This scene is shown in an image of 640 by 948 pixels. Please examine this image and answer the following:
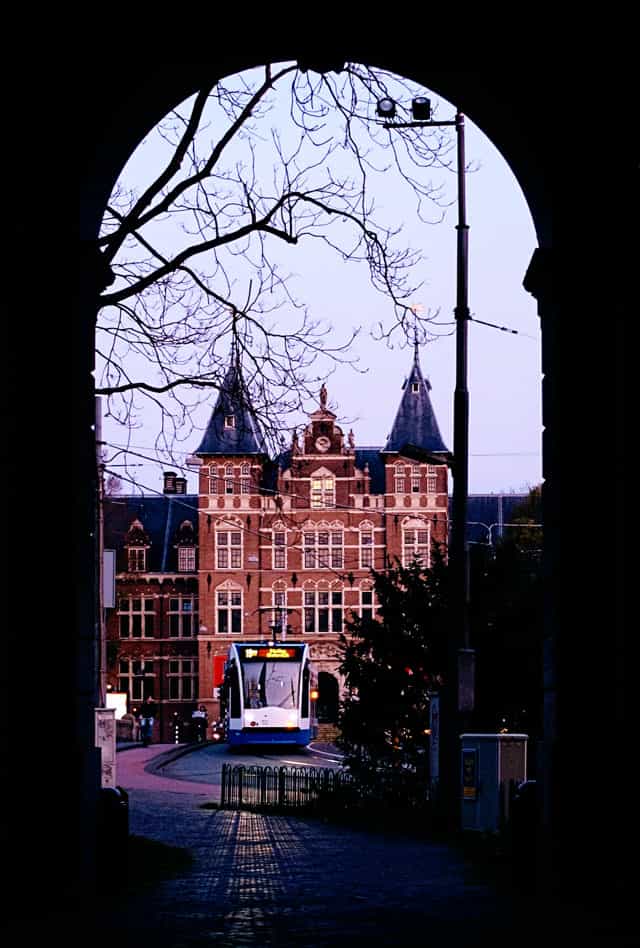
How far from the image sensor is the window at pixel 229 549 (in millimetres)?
99000

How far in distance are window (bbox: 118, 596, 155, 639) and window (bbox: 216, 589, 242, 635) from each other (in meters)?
5.98

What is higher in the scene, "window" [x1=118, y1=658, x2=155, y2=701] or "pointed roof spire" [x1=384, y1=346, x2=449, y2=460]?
"pointed roof spire" [x1=384, y1=346, x2=449, y2=460]

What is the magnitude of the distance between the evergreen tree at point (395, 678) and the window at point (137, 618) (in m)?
79.4

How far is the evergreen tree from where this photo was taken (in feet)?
78.2

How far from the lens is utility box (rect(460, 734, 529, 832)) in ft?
58.3

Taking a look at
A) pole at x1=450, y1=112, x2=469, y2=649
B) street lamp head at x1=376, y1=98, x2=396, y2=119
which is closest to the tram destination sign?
pole at x1=450, y1=112, x2=469, y2=649

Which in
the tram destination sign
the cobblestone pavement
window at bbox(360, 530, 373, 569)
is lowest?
the tram destination sign

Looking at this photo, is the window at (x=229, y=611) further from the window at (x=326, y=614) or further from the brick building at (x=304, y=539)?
the window at (x=326, y=614)

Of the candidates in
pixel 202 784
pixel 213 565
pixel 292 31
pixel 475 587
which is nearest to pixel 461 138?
pixel 475 587

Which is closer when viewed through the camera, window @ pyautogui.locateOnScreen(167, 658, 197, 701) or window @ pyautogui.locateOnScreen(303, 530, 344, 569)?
window @ pyautogui.locateOnScreen(303, 530, 344, 569)

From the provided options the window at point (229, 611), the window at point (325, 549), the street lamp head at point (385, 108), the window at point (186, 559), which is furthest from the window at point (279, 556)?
the street lamp head at point (385, 108)

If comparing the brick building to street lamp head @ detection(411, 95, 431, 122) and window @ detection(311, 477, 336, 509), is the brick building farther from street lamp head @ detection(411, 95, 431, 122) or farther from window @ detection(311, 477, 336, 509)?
street lamp head @ detection(411, 95, 431, 122)

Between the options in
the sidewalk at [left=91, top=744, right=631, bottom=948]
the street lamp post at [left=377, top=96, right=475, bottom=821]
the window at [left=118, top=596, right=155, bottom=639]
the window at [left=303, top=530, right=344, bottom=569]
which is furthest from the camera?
the window at [left=118, top=596, right=155, bottom=639]

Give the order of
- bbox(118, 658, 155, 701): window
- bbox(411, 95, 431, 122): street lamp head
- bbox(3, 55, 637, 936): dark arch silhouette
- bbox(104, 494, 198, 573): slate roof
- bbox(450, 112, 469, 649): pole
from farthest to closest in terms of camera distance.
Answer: bbox(104, 494, 198, 573): slate roof, bbox(118, 658, 155, 701): window, bbox(450, 112, 469, 649): pole, bbox(411, 95, 431, 122): street lamp head, bbox(3, 55, 637, 936): dark arch silhouette
